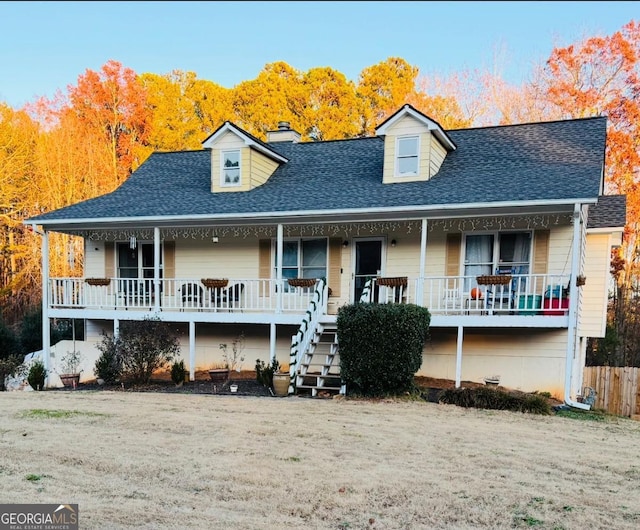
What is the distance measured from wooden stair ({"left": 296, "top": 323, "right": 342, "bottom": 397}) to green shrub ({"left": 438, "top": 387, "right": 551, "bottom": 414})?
7.36ft

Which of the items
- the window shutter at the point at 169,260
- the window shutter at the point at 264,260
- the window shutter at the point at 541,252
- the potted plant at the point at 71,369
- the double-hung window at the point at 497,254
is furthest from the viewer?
the window shutter at the point at 169,260

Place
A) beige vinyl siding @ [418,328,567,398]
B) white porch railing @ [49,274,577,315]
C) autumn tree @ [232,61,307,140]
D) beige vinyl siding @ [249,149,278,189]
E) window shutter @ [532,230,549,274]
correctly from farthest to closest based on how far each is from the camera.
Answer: autumn tree @ [232,61,307,140], beige vinyl siding @ [249,149,278,189], window shutter @ [532,230,549,274], beige vinyl siding @ [418,328,567,398], white porch railing @ [49,274,577,315]

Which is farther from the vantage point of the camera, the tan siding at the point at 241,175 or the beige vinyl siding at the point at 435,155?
the tan siding at the point at 241,175

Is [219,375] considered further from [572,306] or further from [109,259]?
[572,306]

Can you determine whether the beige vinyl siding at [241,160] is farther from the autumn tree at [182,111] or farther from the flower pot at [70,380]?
the autumn tree at [182,111]

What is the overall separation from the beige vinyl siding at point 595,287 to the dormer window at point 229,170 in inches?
362

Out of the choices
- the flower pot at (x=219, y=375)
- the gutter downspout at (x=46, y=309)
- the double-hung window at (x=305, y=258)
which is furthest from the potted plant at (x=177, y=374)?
the gutter downspout at (x=46, y=309)

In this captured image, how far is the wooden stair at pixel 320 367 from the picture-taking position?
1031 centimetres

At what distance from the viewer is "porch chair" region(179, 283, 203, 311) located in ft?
43.1

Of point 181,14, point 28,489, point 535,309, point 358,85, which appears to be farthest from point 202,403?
point 358,85

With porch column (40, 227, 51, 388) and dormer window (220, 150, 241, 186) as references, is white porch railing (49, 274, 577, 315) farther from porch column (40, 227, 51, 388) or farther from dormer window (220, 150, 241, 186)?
dormer window (220, 150, 241, 186)

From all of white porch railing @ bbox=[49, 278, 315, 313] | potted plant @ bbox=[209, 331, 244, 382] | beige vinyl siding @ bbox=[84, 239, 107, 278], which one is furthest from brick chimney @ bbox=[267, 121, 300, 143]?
potted plant @ bbox=[209, 331, 244, 382]

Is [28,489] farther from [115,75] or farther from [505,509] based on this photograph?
[115,75]

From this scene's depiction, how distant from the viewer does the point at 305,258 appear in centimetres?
1380
